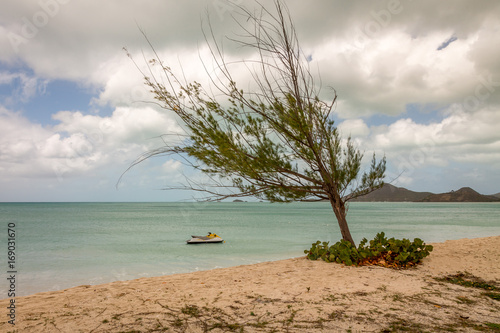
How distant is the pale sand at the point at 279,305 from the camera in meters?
4.12

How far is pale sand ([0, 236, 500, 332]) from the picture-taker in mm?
4117

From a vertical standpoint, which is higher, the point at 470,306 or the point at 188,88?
the point at 188,88

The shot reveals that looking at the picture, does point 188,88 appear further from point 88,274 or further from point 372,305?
point 88,274

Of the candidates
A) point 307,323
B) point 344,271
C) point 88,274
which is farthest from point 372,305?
point 88,274

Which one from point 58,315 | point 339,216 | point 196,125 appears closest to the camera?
point 58,315

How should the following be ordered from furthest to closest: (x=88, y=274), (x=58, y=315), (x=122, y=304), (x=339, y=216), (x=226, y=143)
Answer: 1. (x=88, y=274)
2. (x=339, y=216)
3. (x=226, y=143)
4. (x=122, y=304)
5. (x=58, y=315)

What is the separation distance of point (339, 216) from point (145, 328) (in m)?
6.19

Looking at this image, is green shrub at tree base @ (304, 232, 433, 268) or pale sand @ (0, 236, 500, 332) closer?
pale sand @ (0, 236, 500, 332)

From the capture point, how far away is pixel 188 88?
7.51m

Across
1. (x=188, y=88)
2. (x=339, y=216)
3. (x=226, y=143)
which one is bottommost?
(x=339, y=216)

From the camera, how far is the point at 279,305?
4949 mm

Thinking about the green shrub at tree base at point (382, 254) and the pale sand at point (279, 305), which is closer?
the pale sand at point (279, 305)

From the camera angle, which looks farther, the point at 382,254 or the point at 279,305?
the point at 382,254

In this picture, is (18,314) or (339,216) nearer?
(18,314)
